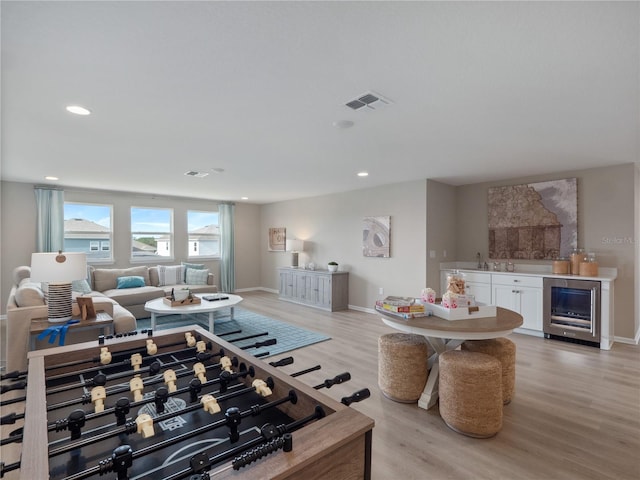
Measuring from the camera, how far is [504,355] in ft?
8.43

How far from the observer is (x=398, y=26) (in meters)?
1.53

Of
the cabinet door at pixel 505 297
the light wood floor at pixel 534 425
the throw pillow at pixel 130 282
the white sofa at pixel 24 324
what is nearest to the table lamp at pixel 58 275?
the white sofa at pixel 24 324

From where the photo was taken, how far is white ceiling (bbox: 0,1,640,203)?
1.47 metres

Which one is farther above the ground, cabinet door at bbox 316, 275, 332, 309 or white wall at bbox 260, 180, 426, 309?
white wall at bbox 260, 180, 426, 309

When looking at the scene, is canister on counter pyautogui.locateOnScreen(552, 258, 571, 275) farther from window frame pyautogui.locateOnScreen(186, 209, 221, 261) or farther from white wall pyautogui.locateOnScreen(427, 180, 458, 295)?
window frame pyautogui.locateOnScreen(186, 209, 221, 261)

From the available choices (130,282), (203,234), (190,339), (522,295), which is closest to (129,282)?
(130,282)

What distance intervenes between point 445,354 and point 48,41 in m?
3.11

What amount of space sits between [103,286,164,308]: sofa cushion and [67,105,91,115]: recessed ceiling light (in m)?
3.71

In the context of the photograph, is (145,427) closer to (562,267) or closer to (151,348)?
(151,348)

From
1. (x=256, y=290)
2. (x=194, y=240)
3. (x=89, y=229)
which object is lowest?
(x=256, y=290)

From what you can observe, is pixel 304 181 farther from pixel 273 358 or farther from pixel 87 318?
pixel 87 318

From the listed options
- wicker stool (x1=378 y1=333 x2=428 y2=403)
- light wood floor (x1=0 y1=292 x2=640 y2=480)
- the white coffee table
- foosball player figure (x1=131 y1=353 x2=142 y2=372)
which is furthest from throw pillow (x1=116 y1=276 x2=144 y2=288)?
wicker stool (x1=378 y1=333 x2=428 y2=403)

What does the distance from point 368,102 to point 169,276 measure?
5.62m

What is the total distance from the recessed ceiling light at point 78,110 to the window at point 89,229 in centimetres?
461
